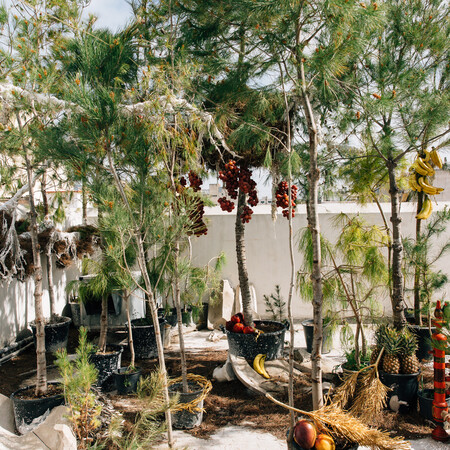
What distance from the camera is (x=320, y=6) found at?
2371mm

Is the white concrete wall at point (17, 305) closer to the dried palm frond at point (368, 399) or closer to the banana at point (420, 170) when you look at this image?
the dried palm frond at point (368, 399)

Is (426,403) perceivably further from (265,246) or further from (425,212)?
(265,246)

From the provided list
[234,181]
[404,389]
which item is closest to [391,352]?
[404,389]

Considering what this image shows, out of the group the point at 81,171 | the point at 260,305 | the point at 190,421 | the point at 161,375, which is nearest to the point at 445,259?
the point at 260,305

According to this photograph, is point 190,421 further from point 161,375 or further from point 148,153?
point 148,153

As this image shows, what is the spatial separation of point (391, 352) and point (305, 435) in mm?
1593

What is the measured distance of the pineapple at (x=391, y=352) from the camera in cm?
348

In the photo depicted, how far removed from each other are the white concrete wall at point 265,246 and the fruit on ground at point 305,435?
15.0 ft

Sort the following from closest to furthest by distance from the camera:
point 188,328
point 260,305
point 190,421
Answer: point 190,421 < point 188,328 < point 260,305

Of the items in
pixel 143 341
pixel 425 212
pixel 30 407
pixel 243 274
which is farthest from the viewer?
pixel 143 341

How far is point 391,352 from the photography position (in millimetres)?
3510

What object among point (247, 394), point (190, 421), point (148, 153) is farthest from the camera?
point (247, 394)

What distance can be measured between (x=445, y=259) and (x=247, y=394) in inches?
167

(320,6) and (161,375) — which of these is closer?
(320,6)
